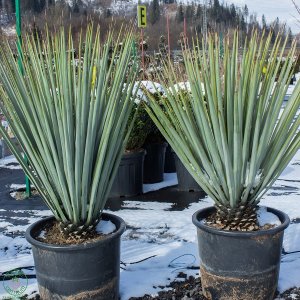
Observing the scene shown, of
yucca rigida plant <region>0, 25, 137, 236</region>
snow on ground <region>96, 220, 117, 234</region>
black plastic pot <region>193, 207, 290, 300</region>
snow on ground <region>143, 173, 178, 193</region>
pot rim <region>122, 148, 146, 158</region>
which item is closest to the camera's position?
yucca rigida plant <region>0, 25, 137, 236</region>

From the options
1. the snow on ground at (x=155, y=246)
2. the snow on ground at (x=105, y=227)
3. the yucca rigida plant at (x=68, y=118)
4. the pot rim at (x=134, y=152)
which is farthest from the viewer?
the pot rim at (x=134, y=152)

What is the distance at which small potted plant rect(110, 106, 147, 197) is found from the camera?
4312 millimetres

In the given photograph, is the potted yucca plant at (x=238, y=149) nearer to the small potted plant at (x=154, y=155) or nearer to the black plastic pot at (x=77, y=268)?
the black plastic pot at (x=77, y=268)

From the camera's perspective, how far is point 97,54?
2.16 meters

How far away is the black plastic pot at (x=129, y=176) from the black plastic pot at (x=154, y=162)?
1.28 ft

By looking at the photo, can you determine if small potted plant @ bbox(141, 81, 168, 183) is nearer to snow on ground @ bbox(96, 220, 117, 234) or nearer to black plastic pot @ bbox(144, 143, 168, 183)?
black plastic pot @ bbox(144, 143, 168, 183)

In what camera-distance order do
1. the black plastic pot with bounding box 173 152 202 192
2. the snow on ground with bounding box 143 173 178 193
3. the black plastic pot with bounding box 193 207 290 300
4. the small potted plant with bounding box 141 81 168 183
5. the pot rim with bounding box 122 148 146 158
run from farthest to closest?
the small potted plant with bounding box 141 81 168 183 < the snow on ground with bounding box 143 173 178 193 < the black plastic pot with bounding box 173 152 202 192 < the pot rim with bounding box 122 148 146 158 < the black plastic pot with bounding box 193 207 290 300

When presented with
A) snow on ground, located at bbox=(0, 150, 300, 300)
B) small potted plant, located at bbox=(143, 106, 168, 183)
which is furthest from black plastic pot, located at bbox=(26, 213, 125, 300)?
small potted plant, located at bbox=(143, 106, 168, 183)

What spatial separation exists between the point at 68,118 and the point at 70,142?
12 centimetres

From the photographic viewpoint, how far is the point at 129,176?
4402 mm

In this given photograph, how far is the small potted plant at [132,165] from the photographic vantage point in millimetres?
4312

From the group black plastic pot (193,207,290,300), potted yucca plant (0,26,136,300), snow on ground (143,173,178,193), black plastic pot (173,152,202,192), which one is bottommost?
snow on ground (143,173,178,193)

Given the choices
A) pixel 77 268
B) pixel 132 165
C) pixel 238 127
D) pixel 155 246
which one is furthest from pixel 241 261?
pixel 132 165

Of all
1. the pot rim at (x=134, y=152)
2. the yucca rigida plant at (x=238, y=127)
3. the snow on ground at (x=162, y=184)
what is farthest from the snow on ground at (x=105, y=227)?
the snow on ground at (x=162, y=184)
